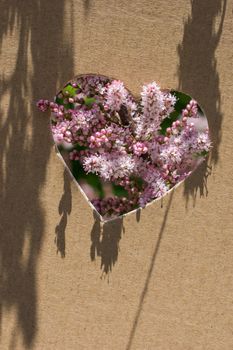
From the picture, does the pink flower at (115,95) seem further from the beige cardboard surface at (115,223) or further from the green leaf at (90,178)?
the green leaf at (90,178)

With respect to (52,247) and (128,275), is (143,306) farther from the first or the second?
(52,247)

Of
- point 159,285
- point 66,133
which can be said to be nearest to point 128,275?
point 159,285

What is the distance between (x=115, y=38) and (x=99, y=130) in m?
0.84

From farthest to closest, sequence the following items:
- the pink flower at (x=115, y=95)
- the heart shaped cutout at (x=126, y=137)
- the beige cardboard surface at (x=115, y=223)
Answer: the beige cardboard surface at (x=115, y=223)
the heart shaped cutout at (x=126, y=137)
the pink flower at (x=115, y=95)

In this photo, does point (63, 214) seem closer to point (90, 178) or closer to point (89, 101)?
point (90, 178)

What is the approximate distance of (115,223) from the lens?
4270mm

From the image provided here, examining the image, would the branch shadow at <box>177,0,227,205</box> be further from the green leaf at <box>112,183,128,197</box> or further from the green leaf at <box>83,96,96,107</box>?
the green leaf at <box>83,96,96,107</box>

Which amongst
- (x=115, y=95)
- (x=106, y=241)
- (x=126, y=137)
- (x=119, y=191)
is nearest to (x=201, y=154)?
(x=126, y=137)

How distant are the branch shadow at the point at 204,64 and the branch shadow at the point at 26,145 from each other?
1050 millimetres

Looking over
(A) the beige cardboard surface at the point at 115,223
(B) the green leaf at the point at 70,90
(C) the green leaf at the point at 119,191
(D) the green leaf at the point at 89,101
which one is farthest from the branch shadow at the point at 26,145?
(C) the green leaf at the point at 119,191

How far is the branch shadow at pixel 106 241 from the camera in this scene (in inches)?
168

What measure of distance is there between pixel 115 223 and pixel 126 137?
31.4 inches

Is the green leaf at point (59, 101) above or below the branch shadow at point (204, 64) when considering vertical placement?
below

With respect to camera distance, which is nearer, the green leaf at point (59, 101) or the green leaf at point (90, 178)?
the green leaf at point (59, 101)
